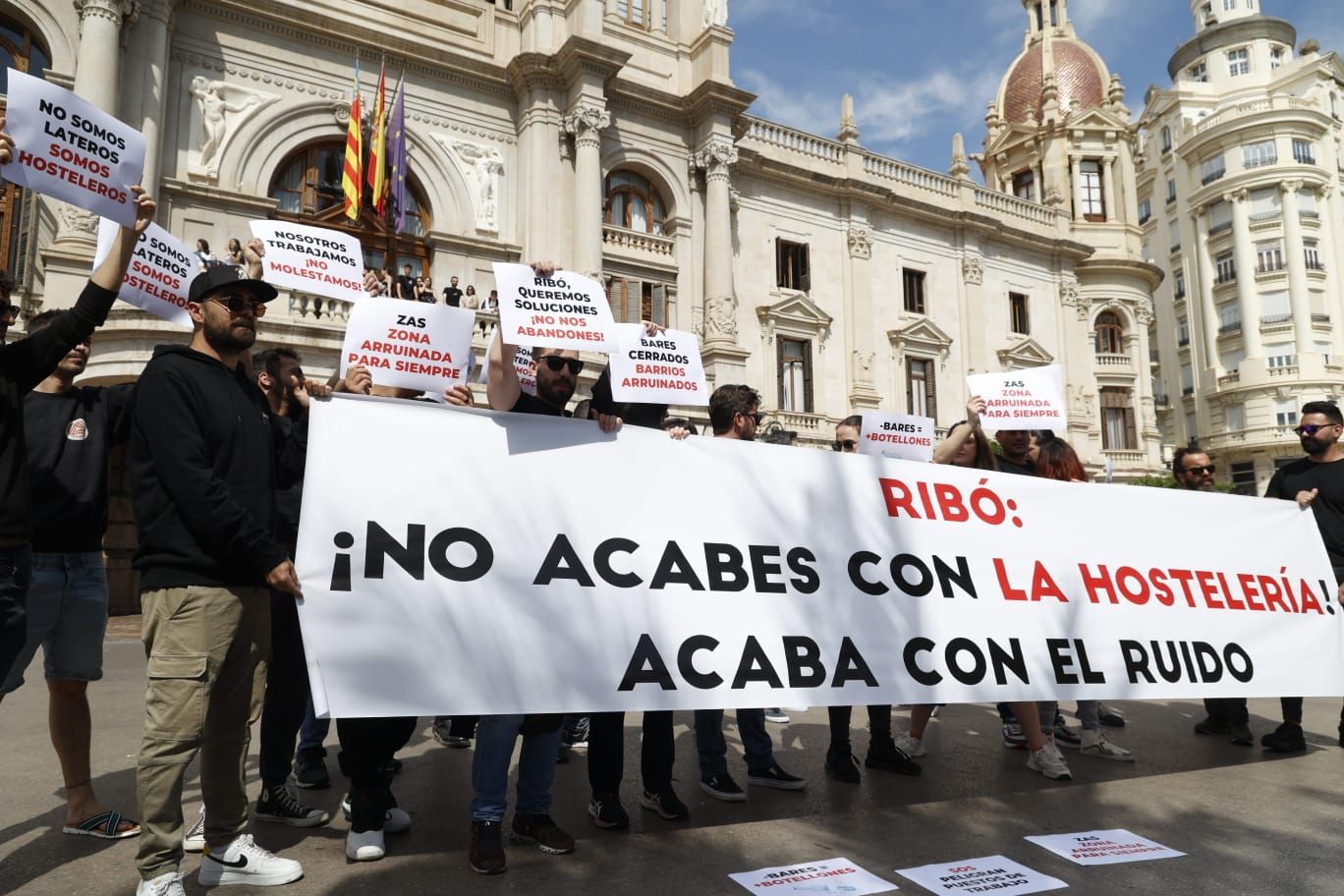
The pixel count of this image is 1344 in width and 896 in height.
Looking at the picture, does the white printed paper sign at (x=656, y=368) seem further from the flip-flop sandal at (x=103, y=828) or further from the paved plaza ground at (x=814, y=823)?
the flip-flop sandal at (x=103, y=828)

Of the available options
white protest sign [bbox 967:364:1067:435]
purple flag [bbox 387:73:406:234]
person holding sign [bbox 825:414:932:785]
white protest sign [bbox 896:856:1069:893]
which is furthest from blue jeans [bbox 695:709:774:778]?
purple flag [bbox 387:73:406:234]

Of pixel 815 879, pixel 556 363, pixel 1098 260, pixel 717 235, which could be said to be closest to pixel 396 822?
pixel 815 879

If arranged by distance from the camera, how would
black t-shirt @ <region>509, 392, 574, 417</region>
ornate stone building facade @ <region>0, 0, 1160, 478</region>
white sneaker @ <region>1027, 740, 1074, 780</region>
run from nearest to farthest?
black t-shirt @ <region>509, 392, 574, 417</region> → white sneaker @ <region>1027, 740, 1074, 780</region> → ornate stone building facade @ <region>0, 0, 1160, 478</region>

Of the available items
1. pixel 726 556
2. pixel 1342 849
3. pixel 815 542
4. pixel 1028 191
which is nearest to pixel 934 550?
pixel 815 542

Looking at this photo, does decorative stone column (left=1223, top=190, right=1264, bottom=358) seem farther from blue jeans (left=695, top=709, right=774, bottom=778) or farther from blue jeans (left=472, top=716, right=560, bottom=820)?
blue jeans (left=472, top=716, right=560, bottom=820)

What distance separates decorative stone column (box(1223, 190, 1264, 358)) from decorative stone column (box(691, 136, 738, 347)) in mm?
42634

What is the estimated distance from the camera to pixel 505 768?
3.47 metres

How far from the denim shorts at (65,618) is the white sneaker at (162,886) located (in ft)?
3.73

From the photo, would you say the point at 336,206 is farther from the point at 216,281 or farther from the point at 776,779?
the point at 776,779

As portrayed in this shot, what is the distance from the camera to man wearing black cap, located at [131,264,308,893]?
301 cm

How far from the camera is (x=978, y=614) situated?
14.9 ft

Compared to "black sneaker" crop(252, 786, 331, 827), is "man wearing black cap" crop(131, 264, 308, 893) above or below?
above

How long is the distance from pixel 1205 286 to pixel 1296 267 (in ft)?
16.0

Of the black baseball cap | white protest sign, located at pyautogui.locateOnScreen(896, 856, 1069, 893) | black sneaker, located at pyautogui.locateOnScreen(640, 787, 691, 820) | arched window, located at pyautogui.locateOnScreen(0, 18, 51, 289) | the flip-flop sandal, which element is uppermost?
arched window, located at pyautogui.locateOnScreen(0, 18, 51, 289)
